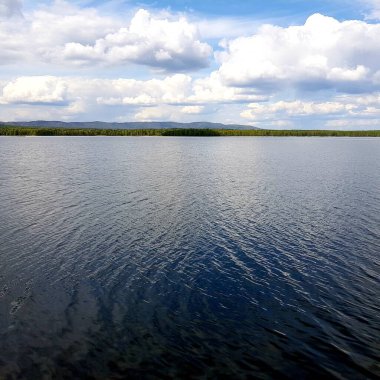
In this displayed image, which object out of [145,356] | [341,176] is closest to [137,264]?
[145,356]

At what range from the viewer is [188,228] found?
3356cm

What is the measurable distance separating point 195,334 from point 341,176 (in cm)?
6120

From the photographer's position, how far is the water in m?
15.3

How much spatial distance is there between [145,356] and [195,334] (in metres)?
2.64

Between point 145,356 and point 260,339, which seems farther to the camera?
point 260,339

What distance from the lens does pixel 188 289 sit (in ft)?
70.9

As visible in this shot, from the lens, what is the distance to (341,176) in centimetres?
7069

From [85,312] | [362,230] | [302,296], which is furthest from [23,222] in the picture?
[362,230]

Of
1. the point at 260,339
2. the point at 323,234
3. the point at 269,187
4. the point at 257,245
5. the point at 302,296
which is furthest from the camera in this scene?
the point at 269,187

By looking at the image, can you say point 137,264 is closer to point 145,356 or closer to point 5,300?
point 5,300

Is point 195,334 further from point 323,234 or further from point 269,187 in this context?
point 269,187

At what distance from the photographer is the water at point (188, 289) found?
50.2 feet

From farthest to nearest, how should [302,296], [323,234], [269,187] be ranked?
[269,187] < [323,234] < [302,296]

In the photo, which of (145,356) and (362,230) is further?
(362,230)
